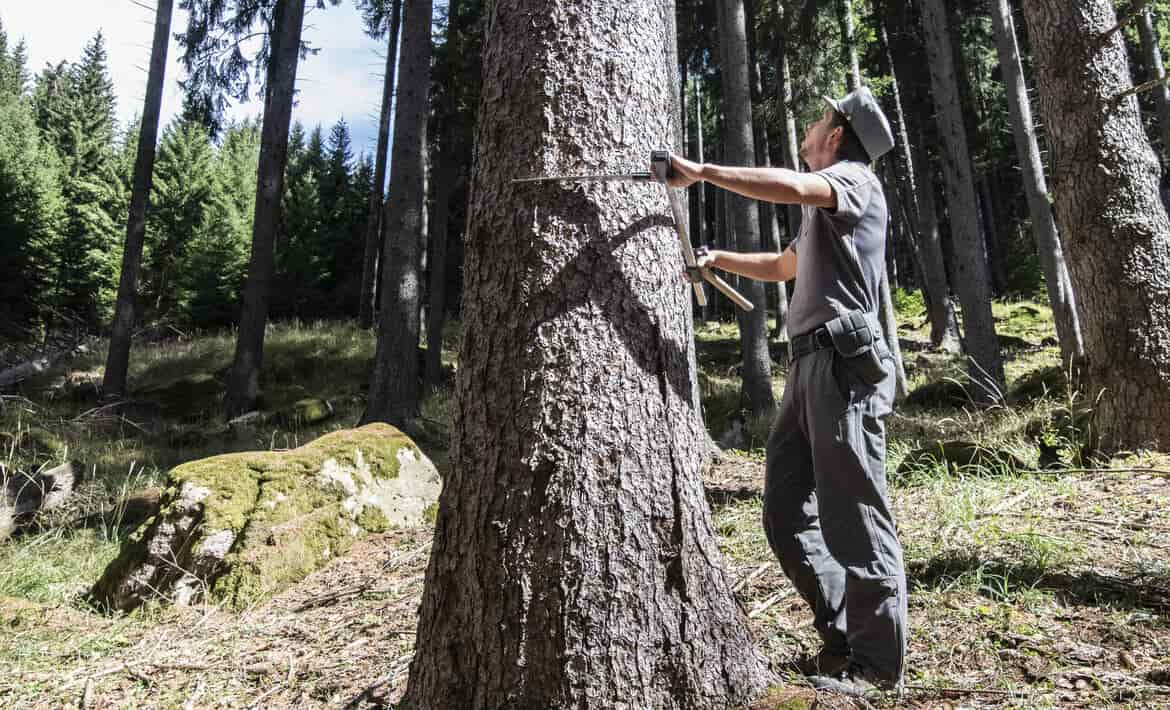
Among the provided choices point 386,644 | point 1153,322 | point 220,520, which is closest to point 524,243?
point 386,644

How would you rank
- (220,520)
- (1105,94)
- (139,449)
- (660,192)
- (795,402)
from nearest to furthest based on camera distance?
(660,192)
(795,402)
(220,520)
(1105,94)
(139,449)

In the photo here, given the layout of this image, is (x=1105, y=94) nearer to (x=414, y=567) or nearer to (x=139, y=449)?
(x=414, y=567)

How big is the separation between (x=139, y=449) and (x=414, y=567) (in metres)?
7.57

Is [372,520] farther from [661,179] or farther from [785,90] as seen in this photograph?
[785,90]

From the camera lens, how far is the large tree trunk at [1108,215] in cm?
488

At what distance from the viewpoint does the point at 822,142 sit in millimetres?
2654

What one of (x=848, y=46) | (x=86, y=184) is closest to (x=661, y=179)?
(x=848, y=46)

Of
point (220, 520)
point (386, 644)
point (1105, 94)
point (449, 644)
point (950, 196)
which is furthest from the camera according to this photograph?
point (950, 196)

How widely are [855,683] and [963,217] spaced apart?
10262 mm

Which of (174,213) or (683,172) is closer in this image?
(683,172)

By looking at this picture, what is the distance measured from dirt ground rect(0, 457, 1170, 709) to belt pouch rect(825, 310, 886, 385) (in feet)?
3.30

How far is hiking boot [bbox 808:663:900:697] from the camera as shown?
222 cm

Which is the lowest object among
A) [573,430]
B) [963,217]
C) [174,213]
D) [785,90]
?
[573,430]

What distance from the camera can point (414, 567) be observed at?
416cm
